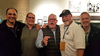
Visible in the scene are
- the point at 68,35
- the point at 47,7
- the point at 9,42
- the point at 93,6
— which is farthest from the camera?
the point at 47,7

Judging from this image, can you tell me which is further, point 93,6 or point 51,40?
point 93,6

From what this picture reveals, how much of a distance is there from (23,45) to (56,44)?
29.0 inches

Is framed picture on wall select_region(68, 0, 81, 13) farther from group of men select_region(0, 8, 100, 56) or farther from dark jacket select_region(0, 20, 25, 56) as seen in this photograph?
dark jacket select_region(0, 20, 25, 56)

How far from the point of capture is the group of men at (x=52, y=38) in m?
1.46

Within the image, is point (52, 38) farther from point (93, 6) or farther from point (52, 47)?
point (93, 6)

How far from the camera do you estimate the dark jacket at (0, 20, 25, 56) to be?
5.45 ft

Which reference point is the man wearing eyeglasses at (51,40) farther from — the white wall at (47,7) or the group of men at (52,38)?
the white wall at (47,7)

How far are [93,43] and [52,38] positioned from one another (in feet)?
2.60

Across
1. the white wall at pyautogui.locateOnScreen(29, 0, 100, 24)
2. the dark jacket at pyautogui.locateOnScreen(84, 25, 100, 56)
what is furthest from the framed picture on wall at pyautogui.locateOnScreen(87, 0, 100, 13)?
the dark jacket at pyautogui.locateOnScreen(84, 25, 100, 56)

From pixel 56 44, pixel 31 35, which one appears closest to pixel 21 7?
pixel 31 35

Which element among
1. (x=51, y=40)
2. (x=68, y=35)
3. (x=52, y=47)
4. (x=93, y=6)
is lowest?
(x=52, y=47)

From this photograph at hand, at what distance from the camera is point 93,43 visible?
1.51 meters

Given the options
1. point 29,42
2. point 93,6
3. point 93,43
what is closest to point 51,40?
point 29,42

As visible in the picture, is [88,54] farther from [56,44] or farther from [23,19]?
[23,19]
